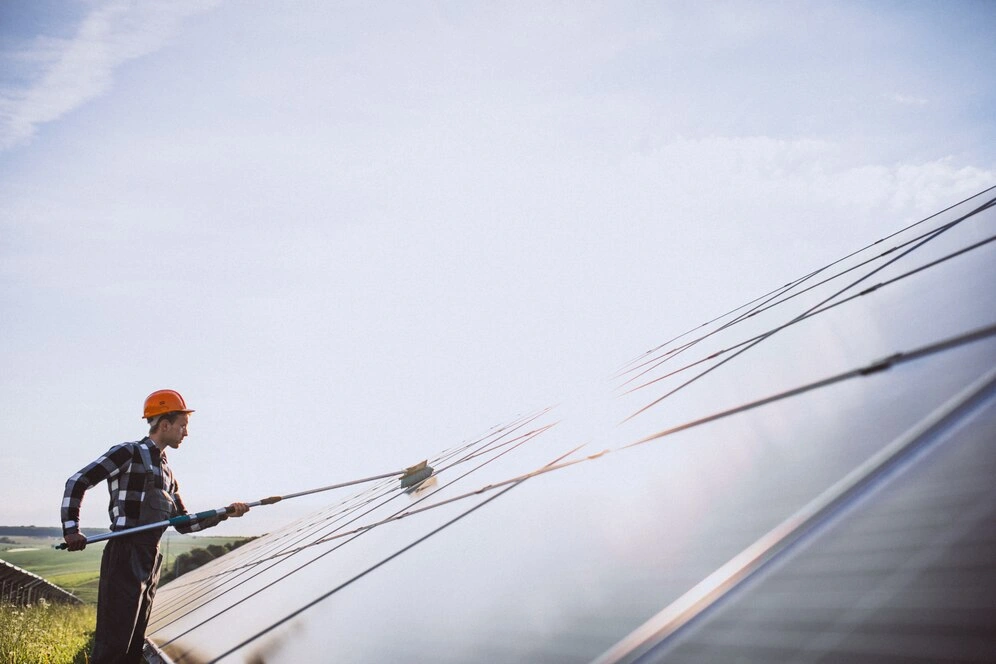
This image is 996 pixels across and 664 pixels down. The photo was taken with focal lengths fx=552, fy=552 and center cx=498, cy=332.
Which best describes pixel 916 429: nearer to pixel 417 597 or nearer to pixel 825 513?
pixel 825 513

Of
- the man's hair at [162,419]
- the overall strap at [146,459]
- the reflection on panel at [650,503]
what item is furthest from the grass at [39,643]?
the reflection on panel at [650,503]

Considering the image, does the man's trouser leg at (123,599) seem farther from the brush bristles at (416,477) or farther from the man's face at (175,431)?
the brush bristles at (416,477)

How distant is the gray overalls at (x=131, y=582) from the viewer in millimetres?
4758

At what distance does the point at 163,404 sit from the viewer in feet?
20.0

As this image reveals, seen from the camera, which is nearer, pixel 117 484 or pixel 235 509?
pixel 117 484

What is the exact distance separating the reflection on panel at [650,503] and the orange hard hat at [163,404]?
234cm

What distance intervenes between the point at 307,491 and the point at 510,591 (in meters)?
6.64

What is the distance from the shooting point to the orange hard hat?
6.03m

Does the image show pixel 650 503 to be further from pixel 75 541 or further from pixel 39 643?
pixel 39 643

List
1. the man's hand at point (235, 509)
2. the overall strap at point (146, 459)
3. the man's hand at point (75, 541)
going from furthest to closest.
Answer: the man's hand at point (235, 509) → the overall strap at point (146, 459) → the man's hand at point (75, 541)

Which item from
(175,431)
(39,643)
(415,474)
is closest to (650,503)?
(175,431)

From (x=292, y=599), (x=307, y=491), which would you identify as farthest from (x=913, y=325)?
(x=307, y=491)

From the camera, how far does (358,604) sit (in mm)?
3092

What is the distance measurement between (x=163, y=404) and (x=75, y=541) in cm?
150
